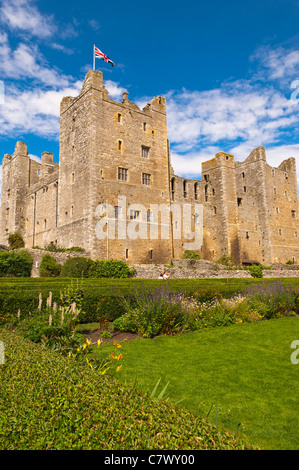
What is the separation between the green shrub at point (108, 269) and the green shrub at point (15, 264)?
14.7 feet

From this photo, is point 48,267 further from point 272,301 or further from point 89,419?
point 89,419

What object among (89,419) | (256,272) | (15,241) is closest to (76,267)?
(256,272)

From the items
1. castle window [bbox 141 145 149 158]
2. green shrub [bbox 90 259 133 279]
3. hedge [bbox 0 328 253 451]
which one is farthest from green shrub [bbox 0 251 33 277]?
hedge [bbox 0 328 253 451]

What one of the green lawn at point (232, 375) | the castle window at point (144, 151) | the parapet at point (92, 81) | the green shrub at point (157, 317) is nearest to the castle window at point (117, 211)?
the castle window at point (144, 151)

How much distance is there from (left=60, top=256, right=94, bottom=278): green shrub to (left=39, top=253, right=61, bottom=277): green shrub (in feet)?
1.35

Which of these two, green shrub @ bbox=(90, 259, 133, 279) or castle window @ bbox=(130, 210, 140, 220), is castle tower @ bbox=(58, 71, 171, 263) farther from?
green shrub @ bbox=(90, 259, 133, 279)

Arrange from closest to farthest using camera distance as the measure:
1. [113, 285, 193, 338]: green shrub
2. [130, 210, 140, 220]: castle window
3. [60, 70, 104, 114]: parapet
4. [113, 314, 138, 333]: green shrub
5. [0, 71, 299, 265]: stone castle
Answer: [113, 285, 193, 338]: green shrub < [113, 314, 138, 333]: green shrub < [0, 71, 299, 265]: stone castle < [60, 70, 104, 114]: parapet < [130, 210, 140, 220]: castle window

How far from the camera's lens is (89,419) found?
10.0 feet

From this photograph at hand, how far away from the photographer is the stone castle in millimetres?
27172

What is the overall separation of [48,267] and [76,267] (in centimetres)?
197

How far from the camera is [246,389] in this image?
16.9ft

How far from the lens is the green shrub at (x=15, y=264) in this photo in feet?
70.9

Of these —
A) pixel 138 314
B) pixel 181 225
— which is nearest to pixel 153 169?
pixel 181 225

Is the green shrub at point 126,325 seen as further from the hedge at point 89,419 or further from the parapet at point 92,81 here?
the parapet at point 92,81
